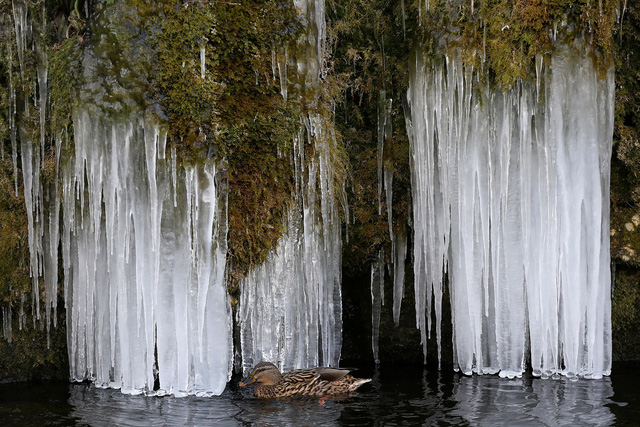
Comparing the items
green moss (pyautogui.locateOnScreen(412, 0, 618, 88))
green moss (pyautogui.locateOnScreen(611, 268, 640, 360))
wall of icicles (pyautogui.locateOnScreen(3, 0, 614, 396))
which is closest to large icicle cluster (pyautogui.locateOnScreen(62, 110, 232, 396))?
wall of icicles (pyautogui.locateOnScreen(3, 0, 614, 396))

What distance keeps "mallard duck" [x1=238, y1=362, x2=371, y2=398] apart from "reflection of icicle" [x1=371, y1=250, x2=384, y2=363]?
1583 millimetres

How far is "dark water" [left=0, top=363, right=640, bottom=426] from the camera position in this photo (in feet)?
20.2

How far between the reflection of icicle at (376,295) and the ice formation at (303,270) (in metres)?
0.80

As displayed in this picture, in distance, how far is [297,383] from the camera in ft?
23.8

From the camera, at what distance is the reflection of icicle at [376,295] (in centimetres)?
886

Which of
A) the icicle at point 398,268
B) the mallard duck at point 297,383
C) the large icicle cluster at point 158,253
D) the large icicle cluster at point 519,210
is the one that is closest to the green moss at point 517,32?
the large icicle cluster at point 519,210

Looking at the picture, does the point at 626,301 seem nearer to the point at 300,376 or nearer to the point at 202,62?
the point at 300,376

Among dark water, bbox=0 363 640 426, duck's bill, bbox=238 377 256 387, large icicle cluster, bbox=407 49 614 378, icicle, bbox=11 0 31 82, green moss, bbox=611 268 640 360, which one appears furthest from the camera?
green moss, bbox=611 268 640 360

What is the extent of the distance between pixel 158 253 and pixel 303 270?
171cm

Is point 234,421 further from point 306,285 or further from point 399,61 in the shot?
point 399,61

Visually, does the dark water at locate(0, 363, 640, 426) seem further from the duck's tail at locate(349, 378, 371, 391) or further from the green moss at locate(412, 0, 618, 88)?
the green moss at locate(412, 0, 618, 88)

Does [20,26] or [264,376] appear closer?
[264,376]

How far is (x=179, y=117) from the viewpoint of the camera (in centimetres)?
716

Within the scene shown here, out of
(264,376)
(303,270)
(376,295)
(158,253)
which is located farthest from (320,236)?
(158,253)
